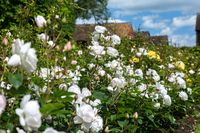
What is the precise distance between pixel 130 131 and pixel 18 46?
2235 millimetres

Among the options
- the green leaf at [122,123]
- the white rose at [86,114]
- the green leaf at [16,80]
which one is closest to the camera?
the green leaf at [16,80]

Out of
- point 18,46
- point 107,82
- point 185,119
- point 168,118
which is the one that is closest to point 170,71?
point 185,119

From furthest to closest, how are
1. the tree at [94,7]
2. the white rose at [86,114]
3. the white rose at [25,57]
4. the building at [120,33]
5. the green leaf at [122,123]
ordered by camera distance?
the tree at [94,7] < the building at [120,33] < the green leaf at [122,123] < the white rose at [86,114] < the white rose at [25,57]

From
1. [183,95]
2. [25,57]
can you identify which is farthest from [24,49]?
[183,95]

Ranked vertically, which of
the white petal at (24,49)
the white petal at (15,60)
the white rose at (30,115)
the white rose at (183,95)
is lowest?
the white rose at (183,95)

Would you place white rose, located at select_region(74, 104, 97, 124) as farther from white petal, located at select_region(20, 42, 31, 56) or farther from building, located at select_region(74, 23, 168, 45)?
building, located at select_region(74, 23, 168, 45)

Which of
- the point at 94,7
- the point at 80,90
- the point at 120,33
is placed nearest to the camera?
the point at 80,90

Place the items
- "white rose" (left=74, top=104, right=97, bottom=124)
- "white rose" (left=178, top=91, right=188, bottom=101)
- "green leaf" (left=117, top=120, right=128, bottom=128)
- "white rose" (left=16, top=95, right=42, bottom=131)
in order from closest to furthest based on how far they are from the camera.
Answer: "white rose" (left=16, top=95, right=42, bottom=131)
"white rose" (left=74, top=104, right=97, bottom=124)
"green leaf" (left=117, top=120, right=128, bottom=128)
"white rose" (left=178, top=91, right=188, bottom=101)

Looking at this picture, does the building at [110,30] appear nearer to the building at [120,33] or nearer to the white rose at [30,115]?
the building at [120,33]

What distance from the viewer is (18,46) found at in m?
2.11

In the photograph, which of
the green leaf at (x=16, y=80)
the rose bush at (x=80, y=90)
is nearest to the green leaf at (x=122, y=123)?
the rose bush at (x=80, y=90)

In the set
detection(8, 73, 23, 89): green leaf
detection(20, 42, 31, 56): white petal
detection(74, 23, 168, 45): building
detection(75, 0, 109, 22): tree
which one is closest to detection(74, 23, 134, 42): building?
detection(74, 23, 168, 45): building

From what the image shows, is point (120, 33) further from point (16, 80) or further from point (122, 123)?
point (16, 80)

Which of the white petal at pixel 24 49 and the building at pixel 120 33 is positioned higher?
the building at pixel 120 33
